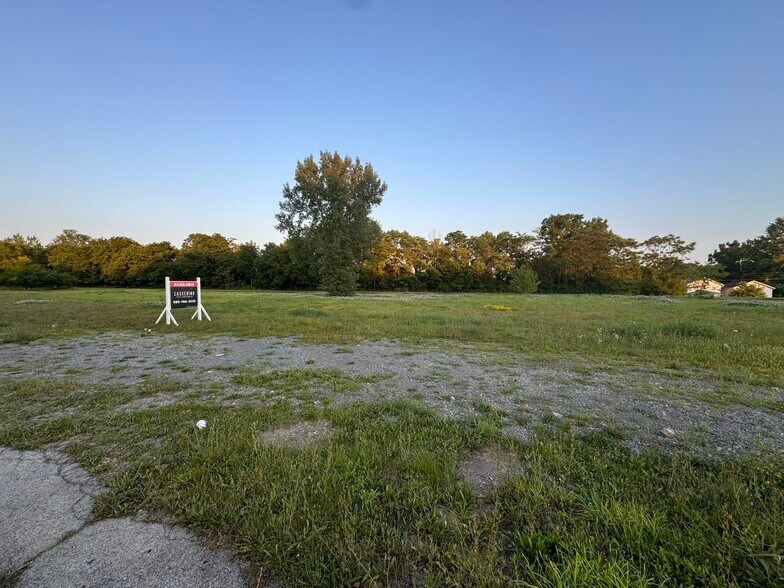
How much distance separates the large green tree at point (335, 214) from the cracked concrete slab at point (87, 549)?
32456 mm

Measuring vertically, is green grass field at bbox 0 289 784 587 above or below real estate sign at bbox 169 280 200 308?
below

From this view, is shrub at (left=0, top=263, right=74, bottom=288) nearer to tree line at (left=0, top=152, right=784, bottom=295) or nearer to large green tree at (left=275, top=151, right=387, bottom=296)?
tree line at (left=0, top=152, right=784, bottom=295)

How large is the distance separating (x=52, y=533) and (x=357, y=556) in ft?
6.68

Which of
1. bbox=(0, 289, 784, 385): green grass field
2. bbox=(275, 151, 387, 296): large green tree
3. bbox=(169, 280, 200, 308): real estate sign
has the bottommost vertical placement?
bbox=(0, 289, 784, 385): green grass field

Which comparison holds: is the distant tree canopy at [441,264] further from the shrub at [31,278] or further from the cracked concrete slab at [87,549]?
the cracked concrete slab at [87,549]

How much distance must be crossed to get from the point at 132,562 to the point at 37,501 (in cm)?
126

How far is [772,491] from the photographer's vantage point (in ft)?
7.89

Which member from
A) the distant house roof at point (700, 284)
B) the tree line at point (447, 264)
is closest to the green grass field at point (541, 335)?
the tree line at point (447, 264)

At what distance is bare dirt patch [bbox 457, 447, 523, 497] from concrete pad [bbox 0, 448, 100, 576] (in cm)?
283

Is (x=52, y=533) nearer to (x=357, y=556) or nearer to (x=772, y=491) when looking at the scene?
(x=357, y=556)

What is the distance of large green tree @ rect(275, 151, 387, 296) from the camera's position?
3484 centimetres

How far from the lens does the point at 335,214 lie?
35.7m

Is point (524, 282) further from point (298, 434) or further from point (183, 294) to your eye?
point (298, 434)

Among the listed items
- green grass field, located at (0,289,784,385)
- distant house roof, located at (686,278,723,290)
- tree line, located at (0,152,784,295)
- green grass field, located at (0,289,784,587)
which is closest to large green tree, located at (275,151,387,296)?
tree line, located at (0,152,784,295)
